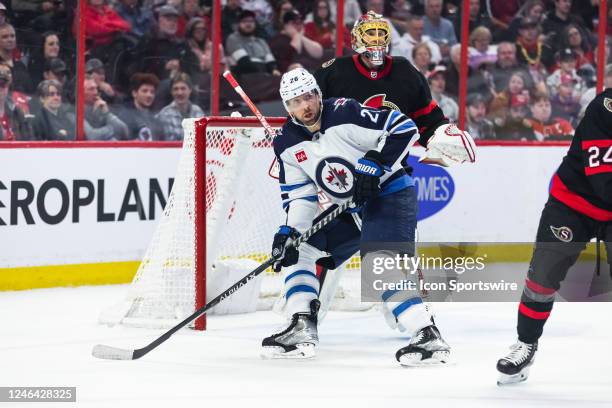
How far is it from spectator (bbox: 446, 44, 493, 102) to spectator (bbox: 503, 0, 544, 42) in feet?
1.07

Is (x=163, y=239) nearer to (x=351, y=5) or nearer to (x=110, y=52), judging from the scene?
(x=110, y=52)

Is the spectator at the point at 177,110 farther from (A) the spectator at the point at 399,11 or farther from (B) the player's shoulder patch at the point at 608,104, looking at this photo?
(B) the player's shoulder patch at the point at 608,104

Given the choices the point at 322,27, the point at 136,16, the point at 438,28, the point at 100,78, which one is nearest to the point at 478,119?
the point at 438,28

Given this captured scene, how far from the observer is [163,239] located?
17.0ft

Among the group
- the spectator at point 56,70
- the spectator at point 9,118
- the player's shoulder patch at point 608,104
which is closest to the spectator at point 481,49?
the spectator at point 56,70

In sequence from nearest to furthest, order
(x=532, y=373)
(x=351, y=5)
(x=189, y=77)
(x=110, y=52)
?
(x=532, y=373) → (x=110, y=52) → (x=189, y=77) → (x=351, y=5)

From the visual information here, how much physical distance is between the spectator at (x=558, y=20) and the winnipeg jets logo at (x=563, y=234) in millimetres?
4678

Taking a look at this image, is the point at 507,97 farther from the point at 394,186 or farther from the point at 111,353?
the point at 111,353

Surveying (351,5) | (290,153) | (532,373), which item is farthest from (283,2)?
(532,373)

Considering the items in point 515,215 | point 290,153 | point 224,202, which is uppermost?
point 290,153

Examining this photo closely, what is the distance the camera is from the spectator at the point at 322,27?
7410 millimetres

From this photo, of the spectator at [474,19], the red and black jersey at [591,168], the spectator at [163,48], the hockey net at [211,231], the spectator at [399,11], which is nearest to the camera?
the red and black jersey at [591,168]

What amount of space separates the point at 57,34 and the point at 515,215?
10.1 ft

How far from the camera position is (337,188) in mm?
4438
